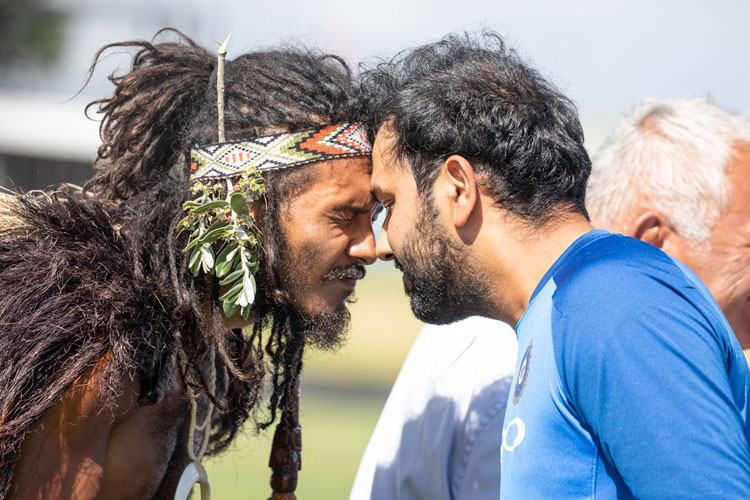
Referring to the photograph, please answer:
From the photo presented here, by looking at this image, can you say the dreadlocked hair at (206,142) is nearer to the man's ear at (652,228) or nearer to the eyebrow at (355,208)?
the eyebrow at (355,208)

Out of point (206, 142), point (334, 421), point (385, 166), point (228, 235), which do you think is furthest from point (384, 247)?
point (334, 421)

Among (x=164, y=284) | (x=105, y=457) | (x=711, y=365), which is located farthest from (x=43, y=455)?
(x=711, y=365)

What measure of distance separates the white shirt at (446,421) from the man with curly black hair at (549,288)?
0.71 m

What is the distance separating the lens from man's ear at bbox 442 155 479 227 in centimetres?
227

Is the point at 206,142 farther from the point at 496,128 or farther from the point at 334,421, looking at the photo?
the point at 334,421

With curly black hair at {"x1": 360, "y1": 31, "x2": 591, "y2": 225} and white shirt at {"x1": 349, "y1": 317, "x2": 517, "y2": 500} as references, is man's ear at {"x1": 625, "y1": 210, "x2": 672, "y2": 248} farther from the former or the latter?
curly black hair at {"x1": 360, "y1": 31, "x2": 591, "y2": 225}

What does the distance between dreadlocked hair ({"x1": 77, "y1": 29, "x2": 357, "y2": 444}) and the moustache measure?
7.6 inches

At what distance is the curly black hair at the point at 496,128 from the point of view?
2.27 meters

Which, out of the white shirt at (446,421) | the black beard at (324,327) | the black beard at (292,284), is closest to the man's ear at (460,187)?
the black beard at (292,284)

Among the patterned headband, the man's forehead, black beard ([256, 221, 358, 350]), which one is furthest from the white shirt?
the patterned headband

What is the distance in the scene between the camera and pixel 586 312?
174 centimetres

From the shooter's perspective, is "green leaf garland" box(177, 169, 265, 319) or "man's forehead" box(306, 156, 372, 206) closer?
"green leaf garland" box(177, 169, 265, 319)

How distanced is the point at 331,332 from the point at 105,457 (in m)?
1.01

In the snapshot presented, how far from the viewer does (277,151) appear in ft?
9.50
